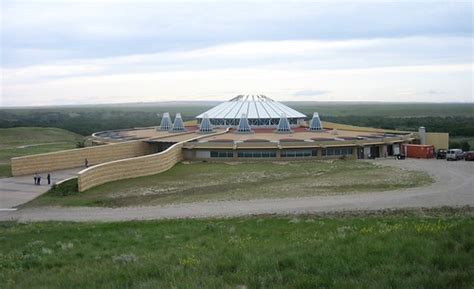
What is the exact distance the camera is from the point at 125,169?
3716cm

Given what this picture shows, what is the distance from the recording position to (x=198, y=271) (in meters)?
8.02

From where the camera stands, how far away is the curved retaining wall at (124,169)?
107ft

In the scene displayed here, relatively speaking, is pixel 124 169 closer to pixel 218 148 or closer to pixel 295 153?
pixel 218 148

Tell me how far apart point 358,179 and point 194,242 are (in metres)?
23.9

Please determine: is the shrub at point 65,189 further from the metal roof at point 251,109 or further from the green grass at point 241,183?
the metal roof at point 251,109

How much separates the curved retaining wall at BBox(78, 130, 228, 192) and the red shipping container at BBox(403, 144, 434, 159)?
24120 mm

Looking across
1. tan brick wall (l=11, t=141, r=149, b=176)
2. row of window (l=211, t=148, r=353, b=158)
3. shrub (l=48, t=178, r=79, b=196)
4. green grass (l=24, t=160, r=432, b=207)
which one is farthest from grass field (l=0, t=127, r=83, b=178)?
shrub (l=48, t=178, r=79, b=196)

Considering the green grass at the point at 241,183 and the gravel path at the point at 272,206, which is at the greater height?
the gravel path at the point at 272,206

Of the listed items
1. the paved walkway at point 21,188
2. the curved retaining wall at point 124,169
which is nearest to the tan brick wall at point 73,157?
the paved walkway at point 21,188

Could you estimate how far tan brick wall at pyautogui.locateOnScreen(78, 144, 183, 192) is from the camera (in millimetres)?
32781

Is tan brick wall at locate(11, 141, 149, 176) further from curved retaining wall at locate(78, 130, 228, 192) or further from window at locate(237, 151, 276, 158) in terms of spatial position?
window at locate(237, 151, 276, 158)

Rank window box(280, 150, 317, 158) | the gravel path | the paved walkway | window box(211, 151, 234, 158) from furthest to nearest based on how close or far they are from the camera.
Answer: window box(211, 151, 234, 158) < window box(280, 150, 317, 158) < the paved walkway < the gravel path

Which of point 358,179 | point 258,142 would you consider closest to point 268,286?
point 358,179

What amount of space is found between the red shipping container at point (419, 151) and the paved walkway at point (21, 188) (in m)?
32.2
